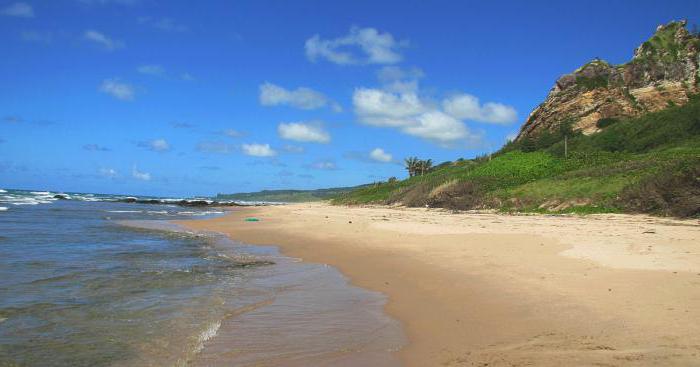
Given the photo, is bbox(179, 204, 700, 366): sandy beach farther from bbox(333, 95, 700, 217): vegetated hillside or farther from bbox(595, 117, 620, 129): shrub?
bbox(595, 117, 620, 129): shrub

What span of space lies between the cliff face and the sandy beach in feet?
128

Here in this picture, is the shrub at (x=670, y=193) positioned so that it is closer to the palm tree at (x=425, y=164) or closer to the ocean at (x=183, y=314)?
the ocean at (x=183, y=314)

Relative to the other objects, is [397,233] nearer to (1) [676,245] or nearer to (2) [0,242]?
(1) [676,245]

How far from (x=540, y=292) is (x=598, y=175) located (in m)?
22.2

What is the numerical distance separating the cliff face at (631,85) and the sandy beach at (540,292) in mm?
39155

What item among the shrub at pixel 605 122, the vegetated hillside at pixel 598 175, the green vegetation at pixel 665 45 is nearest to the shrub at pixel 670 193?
the vegetated hillside at pixel 598 175

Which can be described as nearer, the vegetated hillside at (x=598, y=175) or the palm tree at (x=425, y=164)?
the vegetated hillside at (x=598, y=175)

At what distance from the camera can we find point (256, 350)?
527 centimetres

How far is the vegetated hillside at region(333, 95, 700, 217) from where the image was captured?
63.9 ft

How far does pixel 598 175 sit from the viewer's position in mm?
26391

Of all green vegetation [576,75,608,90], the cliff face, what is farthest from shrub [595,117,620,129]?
green vegetation [576,75,608,90]

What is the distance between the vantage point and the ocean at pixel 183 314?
514 centimetres

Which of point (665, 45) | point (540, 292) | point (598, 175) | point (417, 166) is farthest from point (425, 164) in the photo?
point (540, 292)

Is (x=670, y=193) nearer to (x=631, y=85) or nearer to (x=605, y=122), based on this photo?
(x=605, y=122)
